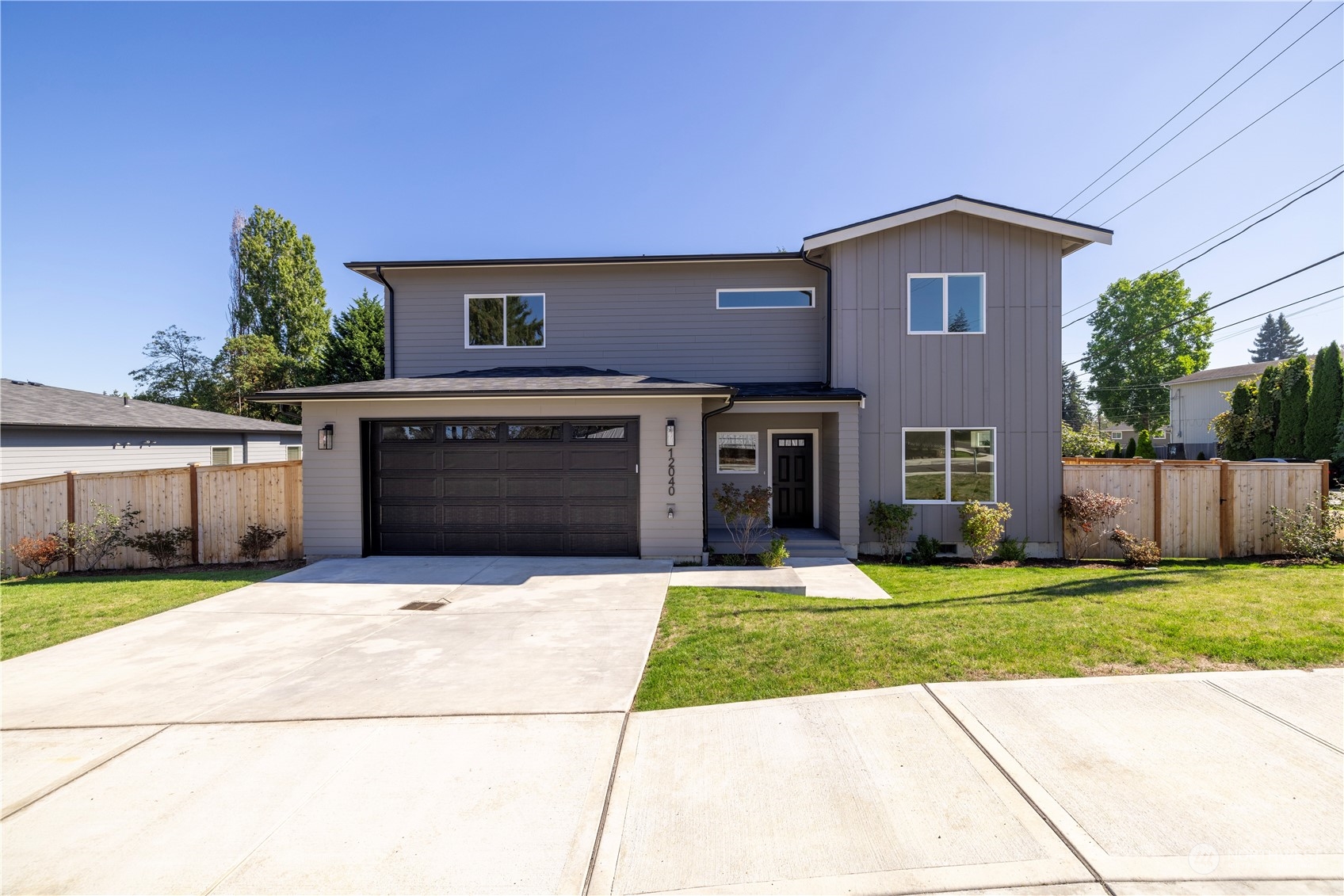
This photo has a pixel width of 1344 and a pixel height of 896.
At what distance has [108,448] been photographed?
14008mm

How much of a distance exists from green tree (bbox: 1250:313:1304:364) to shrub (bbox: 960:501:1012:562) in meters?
98.8

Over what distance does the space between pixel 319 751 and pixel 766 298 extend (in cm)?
991

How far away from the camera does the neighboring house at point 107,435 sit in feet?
39.8

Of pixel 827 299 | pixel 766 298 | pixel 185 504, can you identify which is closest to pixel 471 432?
pixel 185 504

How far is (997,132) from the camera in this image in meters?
11.8

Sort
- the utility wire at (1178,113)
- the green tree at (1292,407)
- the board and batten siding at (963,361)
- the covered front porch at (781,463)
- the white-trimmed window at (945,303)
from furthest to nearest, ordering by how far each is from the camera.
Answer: the green tree at (1292,407) < the covered front porch at (781,463) < the utility wire at (1178,113) < the white-trimmed window at (945,303) < the board and batten siding at (963,361)

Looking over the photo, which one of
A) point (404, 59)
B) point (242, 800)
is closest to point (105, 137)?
point (404, 59)

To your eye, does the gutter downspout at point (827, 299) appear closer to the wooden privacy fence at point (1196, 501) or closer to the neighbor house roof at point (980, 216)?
the neighbor house roof at point (980, 216)

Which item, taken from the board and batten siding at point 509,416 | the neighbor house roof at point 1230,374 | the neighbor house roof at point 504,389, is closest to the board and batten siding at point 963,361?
the neighbor house roof at point 504,389

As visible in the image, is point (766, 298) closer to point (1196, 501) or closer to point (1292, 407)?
point (1196, 501)

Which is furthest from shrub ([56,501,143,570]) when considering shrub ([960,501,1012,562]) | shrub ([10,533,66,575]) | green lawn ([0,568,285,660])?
shrub ([960,501,1012,562])

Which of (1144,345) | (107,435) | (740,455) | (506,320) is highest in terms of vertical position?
(1144,345)

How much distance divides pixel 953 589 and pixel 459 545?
292 inches

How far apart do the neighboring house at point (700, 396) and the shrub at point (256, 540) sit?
802 millimetres
